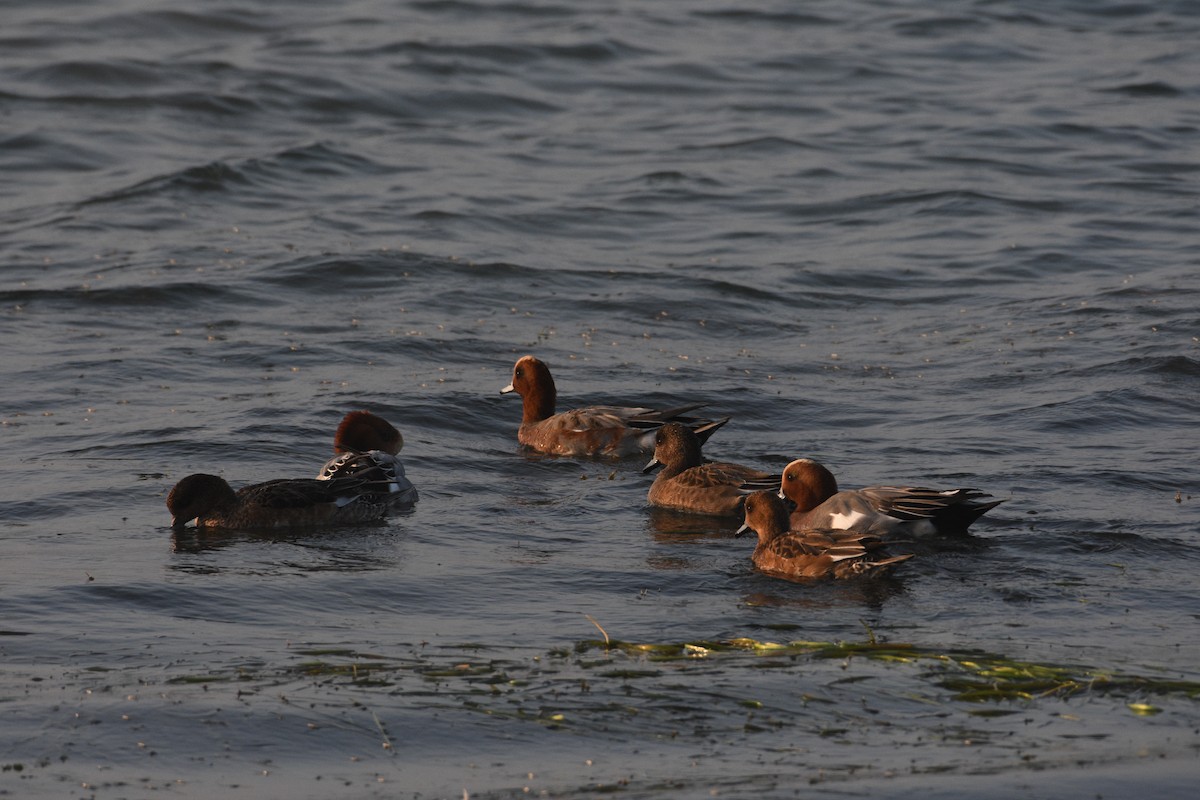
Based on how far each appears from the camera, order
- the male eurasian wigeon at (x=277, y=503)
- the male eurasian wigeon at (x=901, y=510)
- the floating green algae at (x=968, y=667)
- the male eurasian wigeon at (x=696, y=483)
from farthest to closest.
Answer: the male eurasian wigeon at (x=696, y=483) → the male eurasian wigeon at (x=277, y=503) → the male eurasian wigeon at (x=901, y=510) → the floating green algae at (x=968, y=667)

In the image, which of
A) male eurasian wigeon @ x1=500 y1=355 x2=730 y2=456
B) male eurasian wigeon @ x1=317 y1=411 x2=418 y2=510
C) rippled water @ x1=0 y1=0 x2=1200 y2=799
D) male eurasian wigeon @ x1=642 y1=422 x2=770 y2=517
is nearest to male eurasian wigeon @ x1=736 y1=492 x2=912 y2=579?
rippled water @ x1=0 y1=0 x2=1200 y2=799

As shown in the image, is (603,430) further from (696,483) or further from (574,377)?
(574,377)

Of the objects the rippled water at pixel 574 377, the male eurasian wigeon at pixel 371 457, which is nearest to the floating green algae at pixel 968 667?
the rippled water at pixel 574 377

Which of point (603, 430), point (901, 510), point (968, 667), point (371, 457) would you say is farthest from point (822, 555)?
point (603, 430)

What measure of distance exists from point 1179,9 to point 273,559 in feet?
108

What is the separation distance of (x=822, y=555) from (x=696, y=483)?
1.94m

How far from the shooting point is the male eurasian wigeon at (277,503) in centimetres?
1109

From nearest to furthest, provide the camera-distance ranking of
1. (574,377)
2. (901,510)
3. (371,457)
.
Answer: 1. (901,510)
2. (371,457)
3. (574,377)

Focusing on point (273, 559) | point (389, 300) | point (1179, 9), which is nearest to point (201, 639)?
point (273, 559)

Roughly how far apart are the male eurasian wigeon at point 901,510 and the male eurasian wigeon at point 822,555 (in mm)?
347

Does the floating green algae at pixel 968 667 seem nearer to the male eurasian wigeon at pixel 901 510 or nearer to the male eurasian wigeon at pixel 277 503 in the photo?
the male eurasian wigeon at pixel 901 510

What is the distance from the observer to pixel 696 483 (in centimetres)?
1177

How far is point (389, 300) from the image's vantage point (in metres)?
18.4

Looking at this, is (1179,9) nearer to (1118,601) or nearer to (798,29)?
(798,29)
